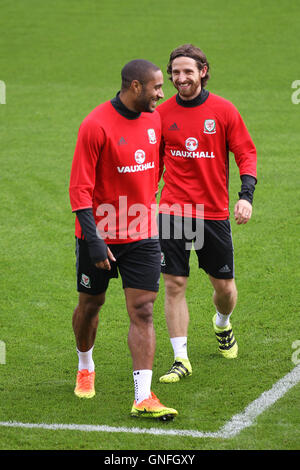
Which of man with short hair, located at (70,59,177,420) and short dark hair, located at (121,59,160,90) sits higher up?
short dark hair, located at (121,59,160,90)

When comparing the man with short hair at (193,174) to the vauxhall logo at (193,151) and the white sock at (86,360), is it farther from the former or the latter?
the white sock at (86,360)

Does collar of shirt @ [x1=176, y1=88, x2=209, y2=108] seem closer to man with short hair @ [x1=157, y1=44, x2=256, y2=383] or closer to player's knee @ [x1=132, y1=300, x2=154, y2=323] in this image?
man with short hair @ [x1=157, y1=44, x2=256, y2=383]

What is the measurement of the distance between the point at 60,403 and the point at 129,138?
6.54 feet

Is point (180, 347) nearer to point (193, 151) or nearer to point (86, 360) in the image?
point (86, 360)

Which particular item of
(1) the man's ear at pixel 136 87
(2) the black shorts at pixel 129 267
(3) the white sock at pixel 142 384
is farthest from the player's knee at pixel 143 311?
(1) the man's ear at pixel 136 87

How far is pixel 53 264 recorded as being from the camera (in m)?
10.1

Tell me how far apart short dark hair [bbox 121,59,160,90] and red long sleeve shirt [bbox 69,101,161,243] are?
0.76 ft

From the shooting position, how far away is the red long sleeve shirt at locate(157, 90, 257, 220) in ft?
21.8

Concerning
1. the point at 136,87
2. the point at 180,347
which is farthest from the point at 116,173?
the point at 180,347

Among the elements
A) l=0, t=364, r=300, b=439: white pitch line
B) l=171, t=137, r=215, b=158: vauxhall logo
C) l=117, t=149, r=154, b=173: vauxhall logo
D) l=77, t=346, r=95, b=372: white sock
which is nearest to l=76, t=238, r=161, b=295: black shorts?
l=117, t=149, r=154, b=173: vauxhall logo

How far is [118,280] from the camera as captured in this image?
31.7 ft

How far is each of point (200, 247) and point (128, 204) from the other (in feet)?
3.98

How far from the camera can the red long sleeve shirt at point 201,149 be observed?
6.65 m
